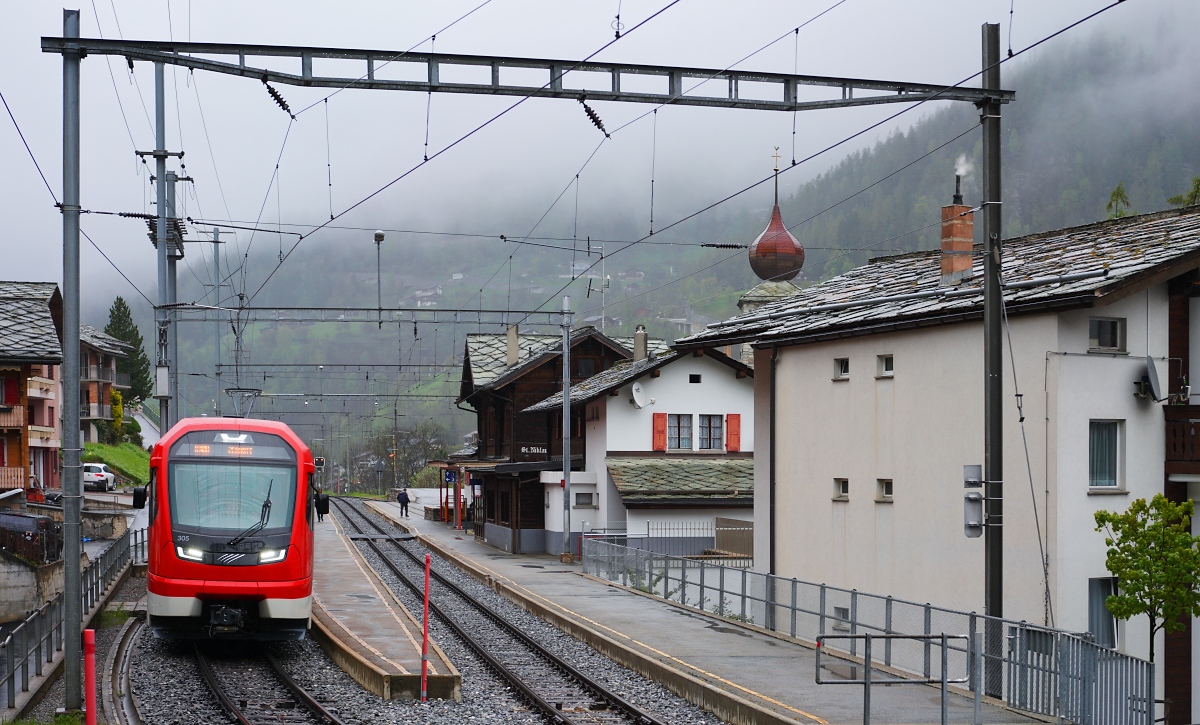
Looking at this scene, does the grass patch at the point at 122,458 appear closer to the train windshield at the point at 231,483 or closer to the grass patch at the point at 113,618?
the grass patch at the point at 113,618

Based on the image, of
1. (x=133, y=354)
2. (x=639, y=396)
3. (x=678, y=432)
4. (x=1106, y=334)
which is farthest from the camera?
(x=133, y=354)

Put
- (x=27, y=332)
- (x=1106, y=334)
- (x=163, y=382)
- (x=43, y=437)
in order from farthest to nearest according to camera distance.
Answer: (x=43, y=437)
(x=27, y=332)
(x=163, y=382)
(x=1106, y=334)

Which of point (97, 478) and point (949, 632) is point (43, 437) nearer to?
point (97, 478)

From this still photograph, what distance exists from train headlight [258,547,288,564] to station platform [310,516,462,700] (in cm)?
162

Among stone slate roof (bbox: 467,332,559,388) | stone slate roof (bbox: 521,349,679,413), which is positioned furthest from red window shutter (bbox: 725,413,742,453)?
stone slate roof (bbox: 467,332,559,388)

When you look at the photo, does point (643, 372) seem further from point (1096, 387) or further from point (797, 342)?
point (1096, 387)

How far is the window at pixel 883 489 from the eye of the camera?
22484mm

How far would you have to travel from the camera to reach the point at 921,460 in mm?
21391

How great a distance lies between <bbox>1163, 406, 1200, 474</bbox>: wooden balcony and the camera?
19.0m

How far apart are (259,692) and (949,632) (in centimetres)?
906

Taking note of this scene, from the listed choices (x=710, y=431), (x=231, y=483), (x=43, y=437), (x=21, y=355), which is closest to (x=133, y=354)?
(x=43, y=437)

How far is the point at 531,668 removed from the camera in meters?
19.2

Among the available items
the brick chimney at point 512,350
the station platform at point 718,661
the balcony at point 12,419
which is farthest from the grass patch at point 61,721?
the brick chimney at point 512,350

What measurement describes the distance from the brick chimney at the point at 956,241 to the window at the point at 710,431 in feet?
84.3
